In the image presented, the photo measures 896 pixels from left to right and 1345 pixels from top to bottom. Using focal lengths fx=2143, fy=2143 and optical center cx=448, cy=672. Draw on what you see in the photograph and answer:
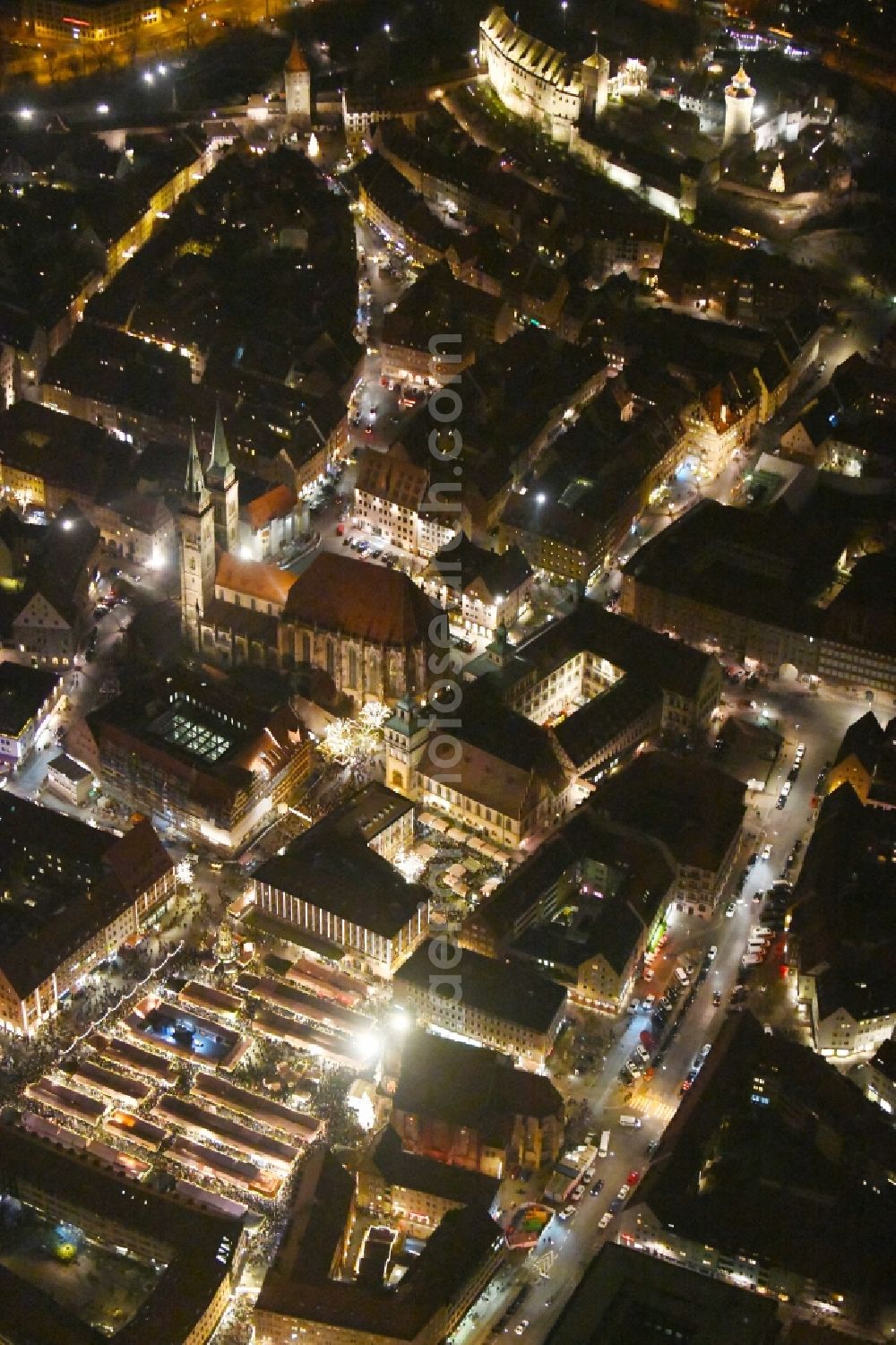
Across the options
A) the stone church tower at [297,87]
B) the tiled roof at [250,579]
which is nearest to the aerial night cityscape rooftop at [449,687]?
the tiled roof at [250,579]

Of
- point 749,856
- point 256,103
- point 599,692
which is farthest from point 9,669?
point 256,103

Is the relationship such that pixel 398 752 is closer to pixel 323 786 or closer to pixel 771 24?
pixel 323 786

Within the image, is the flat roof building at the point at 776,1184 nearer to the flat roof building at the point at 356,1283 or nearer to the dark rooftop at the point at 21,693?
the flat roof building at the point at 356,1283

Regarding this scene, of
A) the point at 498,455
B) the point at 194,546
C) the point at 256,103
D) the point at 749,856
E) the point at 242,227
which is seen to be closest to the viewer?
the point at 749,856

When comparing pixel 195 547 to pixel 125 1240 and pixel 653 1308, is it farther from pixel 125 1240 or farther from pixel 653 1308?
pixel 653 1308

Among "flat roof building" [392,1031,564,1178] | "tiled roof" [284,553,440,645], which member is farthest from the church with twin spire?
"flat roof building" [392,1031,564,1178]

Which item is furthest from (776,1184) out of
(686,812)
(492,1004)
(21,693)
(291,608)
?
(21,693)
